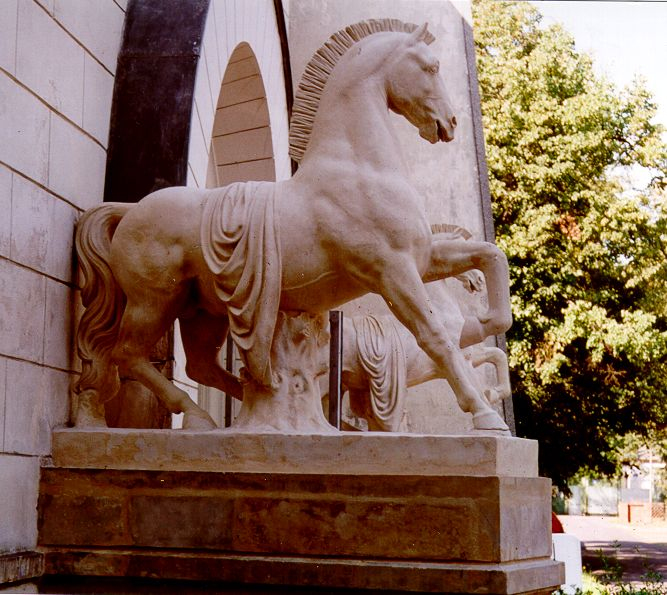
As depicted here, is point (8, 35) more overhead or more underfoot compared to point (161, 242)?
more overhead

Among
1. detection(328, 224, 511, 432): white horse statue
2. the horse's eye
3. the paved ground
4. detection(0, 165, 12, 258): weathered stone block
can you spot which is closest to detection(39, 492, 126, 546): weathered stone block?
detection(0, 165, 12, 258): weathered stone block

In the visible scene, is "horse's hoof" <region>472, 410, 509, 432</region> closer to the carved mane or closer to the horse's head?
the horse's head

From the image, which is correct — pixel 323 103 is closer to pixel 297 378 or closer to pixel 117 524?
pixel 297 378

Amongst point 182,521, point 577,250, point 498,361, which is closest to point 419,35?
point 182,521

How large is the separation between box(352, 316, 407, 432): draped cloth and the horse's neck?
319 centimetres

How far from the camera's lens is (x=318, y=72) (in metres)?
5.59

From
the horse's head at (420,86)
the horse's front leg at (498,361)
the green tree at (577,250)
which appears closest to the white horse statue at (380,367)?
the horse's front leg at (498,361)

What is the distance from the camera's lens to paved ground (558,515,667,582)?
63.6 feet

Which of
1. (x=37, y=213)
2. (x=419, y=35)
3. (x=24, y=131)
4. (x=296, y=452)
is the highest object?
(x=419, y=35)

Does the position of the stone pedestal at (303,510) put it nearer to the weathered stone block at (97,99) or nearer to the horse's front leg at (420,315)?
the horse's front leg at (420,315)

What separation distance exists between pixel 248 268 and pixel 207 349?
0.72 m

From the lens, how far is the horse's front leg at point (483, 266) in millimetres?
5348

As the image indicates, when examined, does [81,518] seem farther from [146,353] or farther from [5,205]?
[5,205]

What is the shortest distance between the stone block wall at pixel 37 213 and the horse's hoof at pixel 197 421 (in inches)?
24.7
